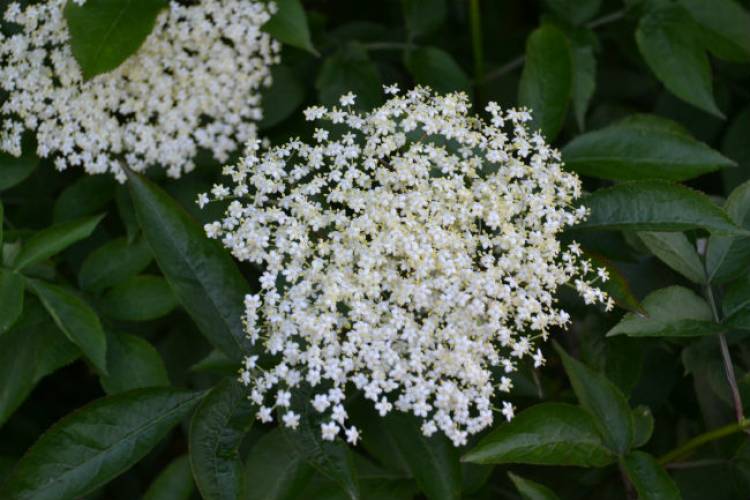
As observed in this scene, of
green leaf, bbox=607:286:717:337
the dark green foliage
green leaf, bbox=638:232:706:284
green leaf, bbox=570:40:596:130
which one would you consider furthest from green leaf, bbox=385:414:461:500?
green leaf, bbox=570:40:596:130

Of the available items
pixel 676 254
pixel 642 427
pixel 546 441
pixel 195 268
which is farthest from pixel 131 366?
pixel 676 254

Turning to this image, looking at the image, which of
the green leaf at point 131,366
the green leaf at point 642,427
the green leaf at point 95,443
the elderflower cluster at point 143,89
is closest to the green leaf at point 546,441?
the green leaf at point 642,427

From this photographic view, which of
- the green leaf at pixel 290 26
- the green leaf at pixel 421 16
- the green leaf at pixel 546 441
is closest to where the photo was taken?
the green leaf at pixel 546 441

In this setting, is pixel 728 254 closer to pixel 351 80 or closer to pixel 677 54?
pixel 677 54

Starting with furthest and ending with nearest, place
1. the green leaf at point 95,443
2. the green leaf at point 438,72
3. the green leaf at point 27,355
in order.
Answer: the green leaf at point 438,72
the green leaf at point 27,355
the green leaf at point 95,443

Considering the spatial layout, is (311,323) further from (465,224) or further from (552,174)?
(552,174)

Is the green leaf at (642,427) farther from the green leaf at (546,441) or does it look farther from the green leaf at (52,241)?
the green leaf at (52,241)

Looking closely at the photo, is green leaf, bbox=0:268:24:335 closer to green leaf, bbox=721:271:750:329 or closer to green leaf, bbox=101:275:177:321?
green leaf, bbox=101:275:177:321
